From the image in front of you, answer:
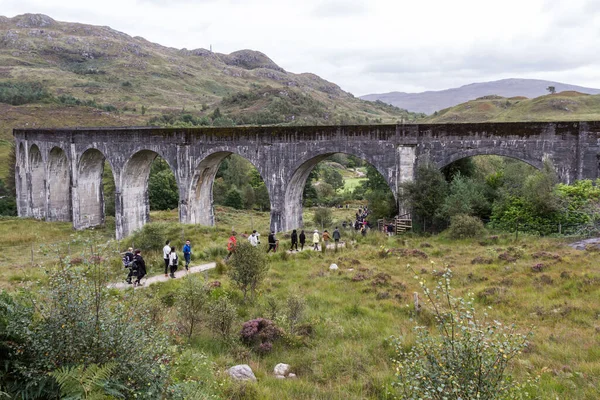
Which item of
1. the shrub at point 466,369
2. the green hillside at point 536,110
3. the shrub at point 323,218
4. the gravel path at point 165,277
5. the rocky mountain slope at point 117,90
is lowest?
the shrub at point 323,218

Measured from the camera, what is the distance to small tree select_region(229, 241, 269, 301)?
1205 centimetres

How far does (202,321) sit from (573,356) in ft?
25.3

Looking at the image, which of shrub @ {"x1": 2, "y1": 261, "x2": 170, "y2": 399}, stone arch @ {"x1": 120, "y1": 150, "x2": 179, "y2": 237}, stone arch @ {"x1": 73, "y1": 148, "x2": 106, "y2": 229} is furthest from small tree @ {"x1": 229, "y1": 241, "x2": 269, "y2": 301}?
stone arch @ {"x1": 73, "y1": 148, "x2": 106, "y2": 229}

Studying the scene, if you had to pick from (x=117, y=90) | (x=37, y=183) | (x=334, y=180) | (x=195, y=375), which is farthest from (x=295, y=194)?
(x=117, y=90)

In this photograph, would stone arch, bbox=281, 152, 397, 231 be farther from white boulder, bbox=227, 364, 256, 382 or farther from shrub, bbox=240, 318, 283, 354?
white boulder, bbox=227, 364, 256, 382

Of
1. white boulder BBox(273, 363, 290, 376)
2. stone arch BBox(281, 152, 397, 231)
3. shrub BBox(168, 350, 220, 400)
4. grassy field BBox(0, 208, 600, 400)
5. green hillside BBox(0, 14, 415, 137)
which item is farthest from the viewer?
Result: green hillside BBox(0, 14, 415, 137)

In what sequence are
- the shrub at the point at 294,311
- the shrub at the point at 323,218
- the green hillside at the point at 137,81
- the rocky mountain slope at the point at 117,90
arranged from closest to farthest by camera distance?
the shrub at the point at 294,311
the shrub at the point at 323,218
the rocky mountain slope at the point at 117,90
the green hillside at the point at 137,81

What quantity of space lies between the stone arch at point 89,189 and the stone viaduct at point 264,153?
81 millimetres

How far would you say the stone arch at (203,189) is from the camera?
2647 cm

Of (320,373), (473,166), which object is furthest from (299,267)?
(473,166)

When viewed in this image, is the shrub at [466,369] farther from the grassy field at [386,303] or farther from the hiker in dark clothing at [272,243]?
the hiker in dark clothing at [272,243]

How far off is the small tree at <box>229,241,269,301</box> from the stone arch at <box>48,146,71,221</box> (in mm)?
29761

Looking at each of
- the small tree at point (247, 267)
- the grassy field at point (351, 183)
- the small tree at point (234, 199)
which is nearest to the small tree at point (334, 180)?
the grassy field at point (351, 183)

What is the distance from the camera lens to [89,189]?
3406cm
